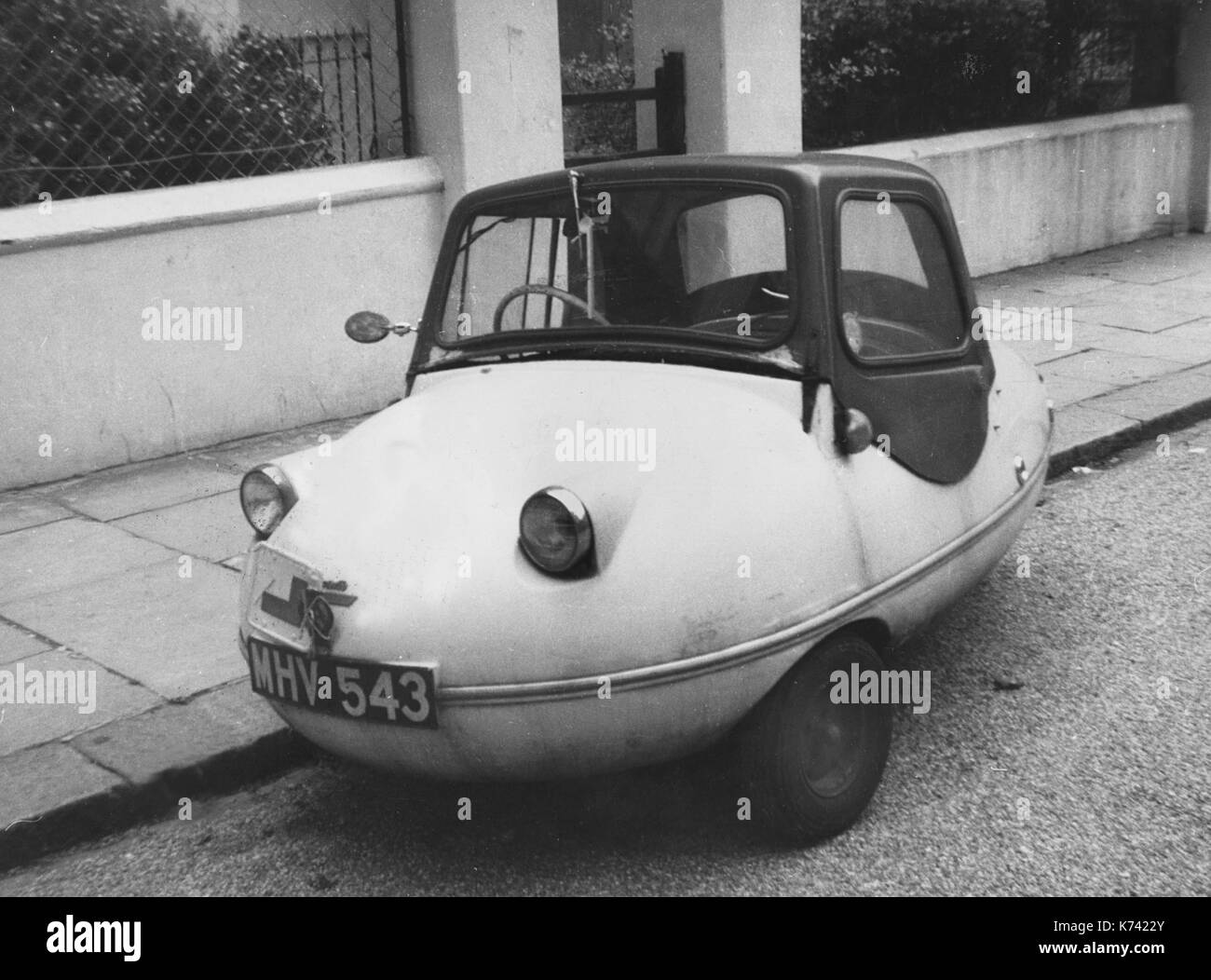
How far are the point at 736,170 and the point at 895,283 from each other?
64 cm

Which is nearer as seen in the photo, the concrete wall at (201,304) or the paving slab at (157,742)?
the paving slab at (157,742)

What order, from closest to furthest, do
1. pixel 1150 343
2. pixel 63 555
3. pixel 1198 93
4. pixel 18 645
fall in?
pixel 18 645 → pixel 63 555 → pixel 1150 343 → pixel 1198 93

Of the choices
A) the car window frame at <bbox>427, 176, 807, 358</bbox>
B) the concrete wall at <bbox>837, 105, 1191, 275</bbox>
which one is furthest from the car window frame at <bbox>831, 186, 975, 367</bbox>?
the concrete wall at <bbox>837, 105, 1191, 275</bbox>

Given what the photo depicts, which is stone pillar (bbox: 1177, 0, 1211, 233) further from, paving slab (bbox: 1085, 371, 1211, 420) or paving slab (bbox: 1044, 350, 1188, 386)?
paving slab (bbox: 1085, 371, 1211, 420)

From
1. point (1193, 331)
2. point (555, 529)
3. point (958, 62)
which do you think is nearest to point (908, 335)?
point (555, 529)

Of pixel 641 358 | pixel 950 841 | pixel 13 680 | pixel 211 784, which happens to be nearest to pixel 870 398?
pixel 641 358

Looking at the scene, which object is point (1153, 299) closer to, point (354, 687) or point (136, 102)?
point (136, 102)

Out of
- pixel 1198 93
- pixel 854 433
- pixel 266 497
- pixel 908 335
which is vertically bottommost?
pixel 266 497

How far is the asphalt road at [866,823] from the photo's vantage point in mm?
3680

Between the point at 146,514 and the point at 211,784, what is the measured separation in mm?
2733

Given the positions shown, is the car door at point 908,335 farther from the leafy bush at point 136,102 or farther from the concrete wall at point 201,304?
the leafy bush at point 136,102

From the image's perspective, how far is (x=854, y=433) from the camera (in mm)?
3926

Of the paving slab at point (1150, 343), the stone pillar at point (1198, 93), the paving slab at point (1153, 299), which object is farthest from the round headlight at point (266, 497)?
the stone pillar at point (1198, 93)

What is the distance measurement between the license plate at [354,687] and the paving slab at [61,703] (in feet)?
3.93
